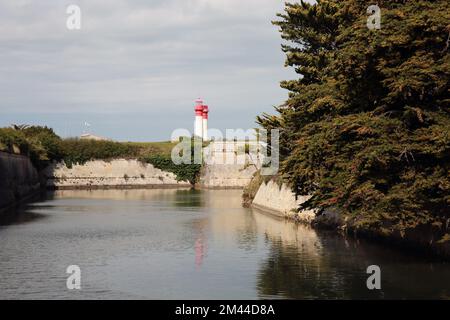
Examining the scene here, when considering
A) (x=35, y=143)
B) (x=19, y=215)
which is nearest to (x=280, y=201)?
(x=19, y=215)

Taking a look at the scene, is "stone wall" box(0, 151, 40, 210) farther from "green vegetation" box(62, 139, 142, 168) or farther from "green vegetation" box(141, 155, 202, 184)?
"green vegetation" box(141, 155, 202, 184)

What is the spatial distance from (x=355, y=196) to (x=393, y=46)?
208 inches

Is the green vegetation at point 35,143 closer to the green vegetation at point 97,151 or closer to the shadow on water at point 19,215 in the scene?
the green vegetation at point 97,151

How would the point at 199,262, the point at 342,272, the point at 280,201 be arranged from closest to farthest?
the point at 342,272
the point at 199,262
the point at 280,201

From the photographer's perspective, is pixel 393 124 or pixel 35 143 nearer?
pixel 393 124

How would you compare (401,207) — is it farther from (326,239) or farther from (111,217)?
(111,217)

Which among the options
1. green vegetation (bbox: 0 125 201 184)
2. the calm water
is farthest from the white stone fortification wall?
green vegetation (bbox: 0 125 201 184)

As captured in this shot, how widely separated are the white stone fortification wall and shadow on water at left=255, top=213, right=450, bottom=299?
935 cm

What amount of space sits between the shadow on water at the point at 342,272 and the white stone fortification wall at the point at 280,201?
30.7 feet

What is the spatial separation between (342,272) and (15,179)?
164 feet

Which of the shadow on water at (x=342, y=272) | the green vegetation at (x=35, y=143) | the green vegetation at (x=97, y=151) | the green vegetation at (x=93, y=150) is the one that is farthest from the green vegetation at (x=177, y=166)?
the shadow on water at (x=342, y=272)

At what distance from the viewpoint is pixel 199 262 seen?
90.2ft

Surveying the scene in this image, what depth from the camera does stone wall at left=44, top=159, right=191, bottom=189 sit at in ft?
330

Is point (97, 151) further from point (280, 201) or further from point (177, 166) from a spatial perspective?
point (280, 201)
